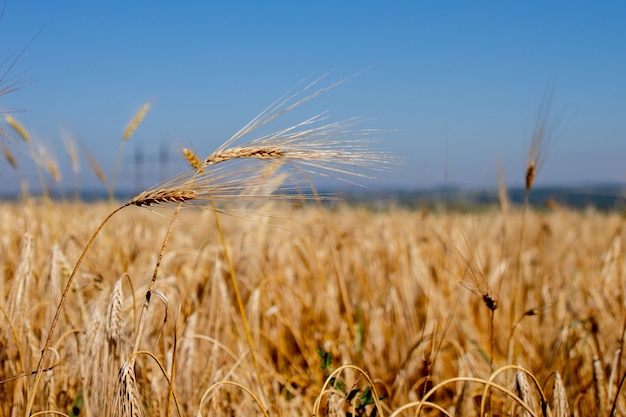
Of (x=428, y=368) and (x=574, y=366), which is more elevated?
(x=428, y=368)

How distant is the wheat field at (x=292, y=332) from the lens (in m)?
1.55

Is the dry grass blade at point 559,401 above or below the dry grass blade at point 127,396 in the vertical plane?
below

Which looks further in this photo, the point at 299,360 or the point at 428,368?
the point at 299,360

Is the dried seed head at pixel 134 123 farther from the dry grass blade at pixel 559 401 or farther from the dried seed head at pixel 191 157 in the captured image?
the dry grass blade at pixel 559 401

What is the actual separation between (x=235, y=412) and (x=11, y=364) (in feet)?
2.31

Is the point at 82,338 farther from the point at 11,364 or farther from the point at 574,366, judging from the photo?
the point at 574,366

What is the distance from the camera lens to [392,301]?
2.98 meters

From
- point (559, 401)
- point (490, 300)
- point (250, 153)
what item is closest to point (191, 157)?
point (250, 153)

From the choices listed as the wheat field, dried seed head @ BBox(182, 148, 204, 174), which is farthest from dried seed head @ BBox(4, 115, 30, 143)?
dried seed head @ BBox(182, 148, 204, 174)

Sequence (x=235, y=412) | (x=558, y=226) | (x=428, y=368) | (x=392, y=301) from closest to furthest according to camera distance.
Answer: (x=428, y=368), (x=235, y=412), (x=392, y=301), (x=558, y=226)

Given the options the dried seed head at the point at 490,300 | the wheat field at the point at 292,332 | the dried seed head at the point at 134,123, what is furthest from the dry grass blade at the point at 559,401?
the dried seed head at the point at 134,123

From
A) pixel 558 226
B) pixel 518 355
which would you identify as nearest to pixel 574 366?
pixel 518 355

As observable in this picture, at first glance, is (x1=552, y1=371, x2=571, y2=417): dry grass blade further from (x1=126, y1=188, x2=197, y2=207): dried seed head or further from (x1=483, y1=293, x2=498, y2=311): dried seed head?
(x1=126, y1=188, x2=197, y2=207): dried seed head

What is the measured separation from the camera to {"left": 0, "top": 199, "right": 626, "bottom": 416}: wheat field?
1.55 metres
